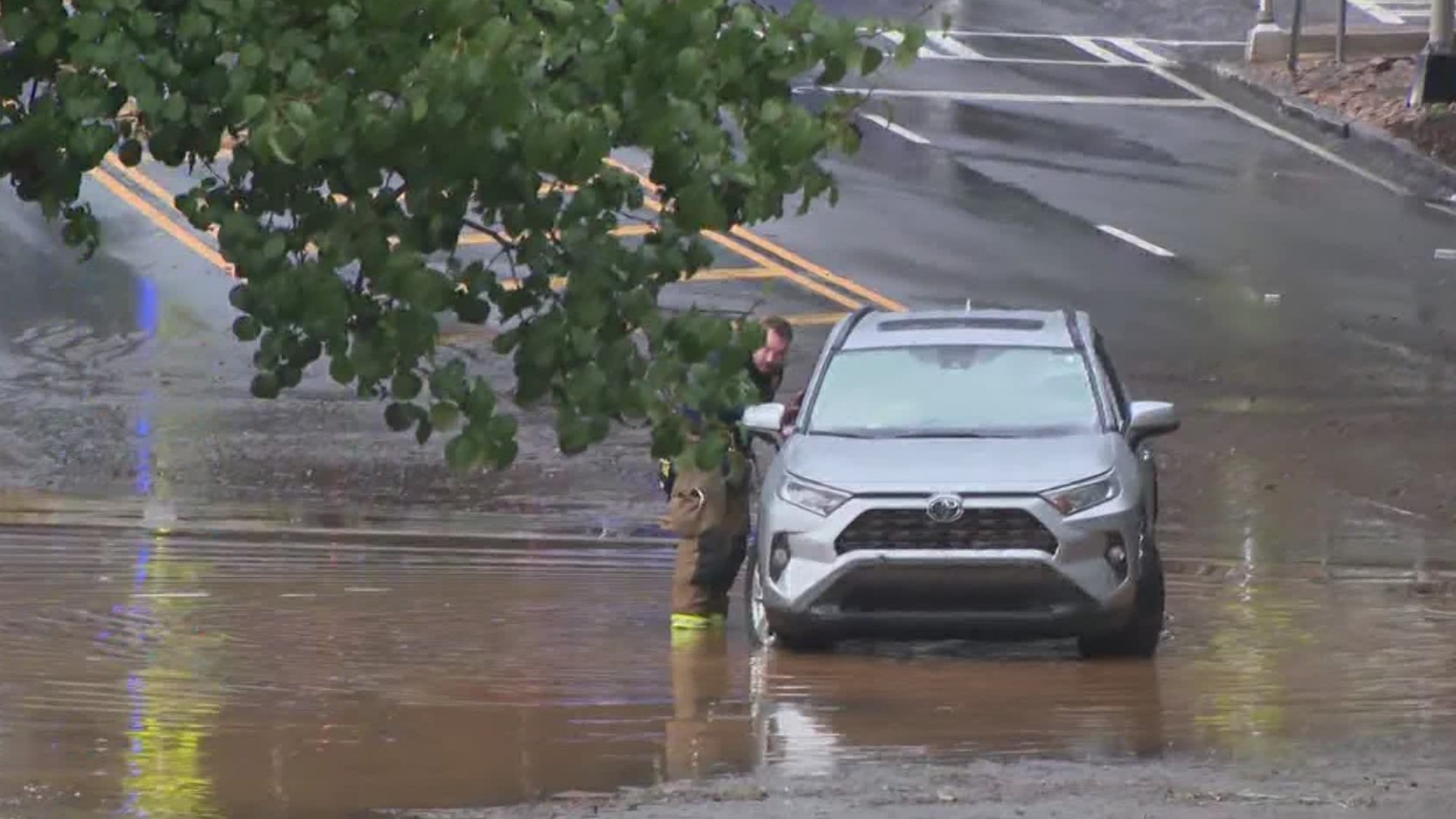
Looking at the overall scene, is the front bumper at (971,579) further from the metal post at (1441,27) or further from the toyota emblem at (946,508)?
the metal post at (1441,27)

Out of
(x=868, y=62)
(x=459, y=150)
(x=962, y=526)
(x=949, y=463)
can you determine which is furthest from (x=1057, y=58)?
(x=459, y=150)

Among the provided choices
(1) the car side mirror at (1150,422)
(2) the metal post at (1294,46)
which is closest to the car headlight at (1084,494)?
(1) the car side mirror at (1150,422)

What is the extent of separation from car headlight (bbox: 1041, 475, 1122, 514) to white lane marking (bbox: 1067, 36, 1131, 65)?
22.0 metres

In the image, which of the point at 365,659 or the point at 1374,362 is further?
the point at 1374,362

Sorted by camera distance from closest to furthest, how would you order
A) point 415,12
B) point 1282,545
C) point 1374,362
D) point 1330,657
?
1. point 415,12
2. point 1330,657
3. point 1282,545
4. point 1374,362

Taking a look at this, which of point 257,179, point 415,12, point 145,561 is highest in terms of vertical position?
point 415,12

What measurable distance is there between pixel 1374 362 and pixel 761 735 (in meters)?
11.9

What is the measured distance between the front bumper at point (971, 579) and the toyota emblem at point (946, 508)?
0.05 m

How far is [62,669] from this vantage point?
12.4 metres

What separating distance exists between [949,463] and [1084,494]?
0.61m

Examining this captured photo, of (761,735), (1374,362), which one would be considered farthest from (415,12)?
(1374,362)

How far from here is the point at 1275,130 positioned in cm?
3059

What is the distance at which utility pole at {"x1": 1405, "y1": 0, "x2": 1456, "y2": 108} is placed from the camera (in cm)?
2977

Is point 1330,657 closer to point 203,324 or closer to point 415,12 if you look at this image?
point 415,12
